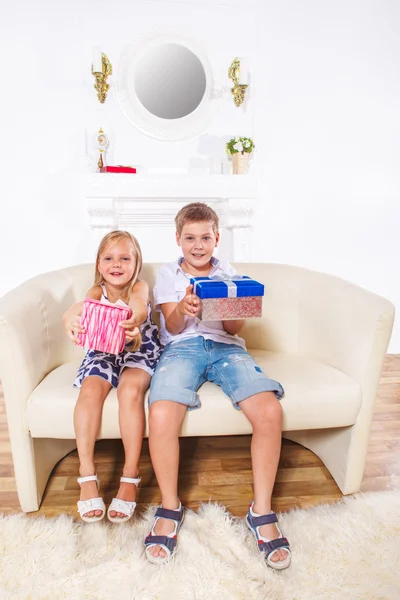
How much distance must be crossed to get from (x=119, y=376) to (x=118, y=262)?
395 mm

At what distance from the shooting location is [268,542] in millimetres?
1272

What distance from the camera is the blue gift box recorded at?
53.9 inches

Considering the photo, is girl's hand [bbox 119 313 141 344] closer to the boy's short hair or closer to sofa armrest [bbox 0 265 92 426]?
sofa armrest [bbox 0 265 92 426]

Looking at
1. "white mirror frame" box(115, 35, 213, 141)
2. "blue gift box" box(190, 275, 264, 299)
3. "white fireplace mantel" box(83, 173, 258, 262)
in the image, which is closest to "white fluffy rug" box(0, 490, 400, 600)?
"blue gift box" box(190, 275, 264, 299)

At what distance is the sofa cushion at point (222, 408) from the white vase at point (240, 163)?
6.22ft

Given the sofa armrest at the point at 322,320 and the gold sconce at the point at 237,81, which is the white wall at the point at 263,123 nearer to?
the gold sconce at the point at 237,81

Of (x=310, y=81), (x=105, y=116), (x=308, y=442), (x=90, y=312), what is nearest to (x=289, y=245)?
(x=310, y=81)

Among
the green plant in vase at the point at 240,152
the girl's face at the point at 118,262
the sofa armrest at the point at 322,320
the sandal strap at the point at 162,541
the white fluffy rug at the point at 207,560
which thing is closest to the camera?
the white fluffy rug at the point at 207,560

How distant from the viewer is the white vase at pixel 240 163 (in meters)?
3.08

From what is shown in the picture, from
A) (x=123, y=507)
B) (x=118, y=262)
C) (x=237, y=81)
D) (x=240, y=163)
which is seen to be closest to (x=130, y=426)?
(x=123, y=507)

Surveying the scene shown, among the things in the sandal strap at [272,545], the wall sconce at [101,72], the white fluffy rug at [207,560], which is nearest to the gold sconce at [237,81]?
the wall sconce at [101,72]

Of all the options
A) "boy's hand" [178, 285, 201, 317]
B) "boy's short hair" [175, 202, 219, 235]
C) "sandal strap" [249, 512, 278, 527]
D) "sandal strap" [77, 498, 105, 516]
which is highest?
"boy's short hair" [175, 202, 219, 235]

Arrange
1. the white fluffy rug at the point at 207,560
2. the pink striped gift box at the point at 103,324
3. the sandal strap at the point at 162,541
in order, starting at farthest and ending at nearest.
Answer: the pink striped gift box at the point at 103,324 → the sandal strap at the point at 162,541 → the white fluffy rug at the point at 207,560

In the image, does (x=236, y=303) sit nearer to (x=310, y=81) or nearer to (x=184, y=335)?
(x=184, y=335)
